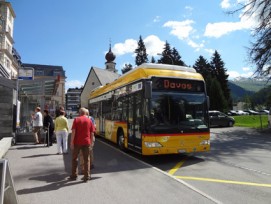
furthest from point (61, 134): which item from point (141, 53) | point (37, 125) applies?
point (141, 53)

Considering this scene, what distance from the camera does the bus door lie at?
966 centimetres

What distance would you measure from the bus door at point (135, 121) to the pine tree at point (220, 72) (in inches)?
2632

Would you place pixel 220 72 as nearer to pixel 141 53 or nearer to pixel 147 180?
pixel 141 53

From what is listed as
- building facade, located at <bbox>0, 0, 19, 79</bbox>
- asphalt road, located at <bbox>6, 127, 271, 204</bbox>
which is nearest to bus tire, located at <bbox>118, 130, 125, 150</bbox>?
asphalt road, located at <bbox>6, 127, 271, 204</bbox>

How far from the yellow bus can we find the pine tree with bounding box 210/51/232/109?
6664 centimetres

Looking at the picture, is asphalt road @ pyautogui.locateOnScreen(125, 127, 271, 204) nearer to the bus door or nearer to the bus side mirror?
the bus door

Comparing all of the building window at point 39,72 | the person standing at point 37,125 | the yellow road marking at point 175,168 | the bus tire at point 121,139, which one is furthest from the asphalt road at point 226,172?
the building window at point 39,72

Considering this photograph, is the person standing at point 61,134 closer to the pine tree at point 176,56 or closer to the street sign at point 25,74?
the street sign at point 25,74

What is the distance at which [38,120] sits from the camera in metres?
13.6

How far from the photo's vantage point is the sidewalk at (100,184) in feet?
18.5

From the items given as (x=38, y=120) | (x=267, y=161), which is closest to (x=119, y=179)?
(x=267, y=161)

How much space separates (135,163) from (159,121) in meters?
Answer: 1.57

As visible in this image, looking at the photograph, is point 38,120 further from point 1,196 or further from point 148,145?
point 1,196

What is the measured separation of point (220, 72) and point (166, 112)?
227 ft
